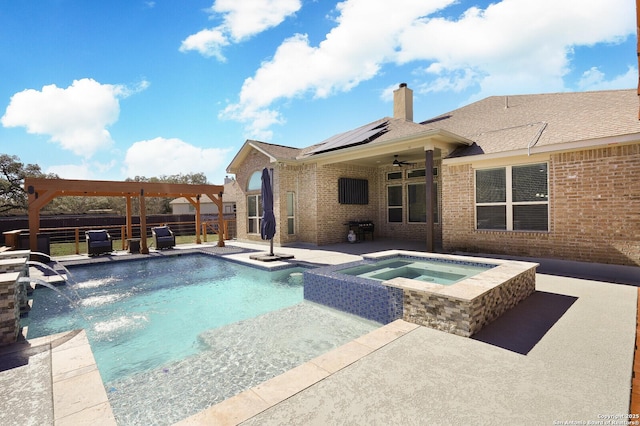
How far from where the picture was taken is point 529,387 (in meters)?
2.13

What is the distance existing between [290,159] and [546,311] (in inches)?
359

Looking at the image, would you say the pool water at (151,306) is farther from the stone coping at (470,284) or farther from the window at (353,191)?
the window at (353,191)

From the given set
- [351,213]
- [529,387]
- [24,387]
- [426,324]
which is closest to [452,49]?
[351,213]

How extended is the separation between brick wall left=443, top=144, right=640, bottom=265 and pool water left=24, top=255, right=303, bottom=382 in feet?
18.9

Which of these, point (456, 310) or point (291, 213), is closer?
point (456, 310)

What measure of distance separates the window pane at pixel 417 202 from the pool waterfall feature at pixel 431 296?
20.5 ft

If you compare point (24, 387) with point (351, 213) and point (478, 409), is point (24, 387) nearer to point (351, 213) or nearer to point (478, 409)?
point (478, 409)

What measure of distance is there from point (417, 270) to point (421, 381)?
387 centimetres

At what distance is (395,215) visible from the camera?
12461 millimetres

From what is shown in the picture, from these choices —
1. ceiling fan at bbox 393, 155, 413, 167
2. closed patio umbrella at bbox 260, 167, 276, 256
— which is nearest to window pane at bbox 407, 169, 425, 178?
ceiling fan at bbox 393, 155, 413, 167

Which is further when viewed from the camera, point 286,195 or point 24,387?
point 286,195

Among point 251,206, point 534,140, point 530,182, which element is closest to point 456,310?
point 530,182

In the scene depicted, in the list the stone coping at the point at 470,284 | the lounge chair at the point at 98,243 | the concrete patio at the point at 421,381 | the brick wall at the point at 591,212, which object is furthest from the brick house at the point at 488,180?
the lounge chair at the point at 98,243

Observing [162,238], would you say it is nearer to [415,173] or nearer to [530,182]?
[415,173]
